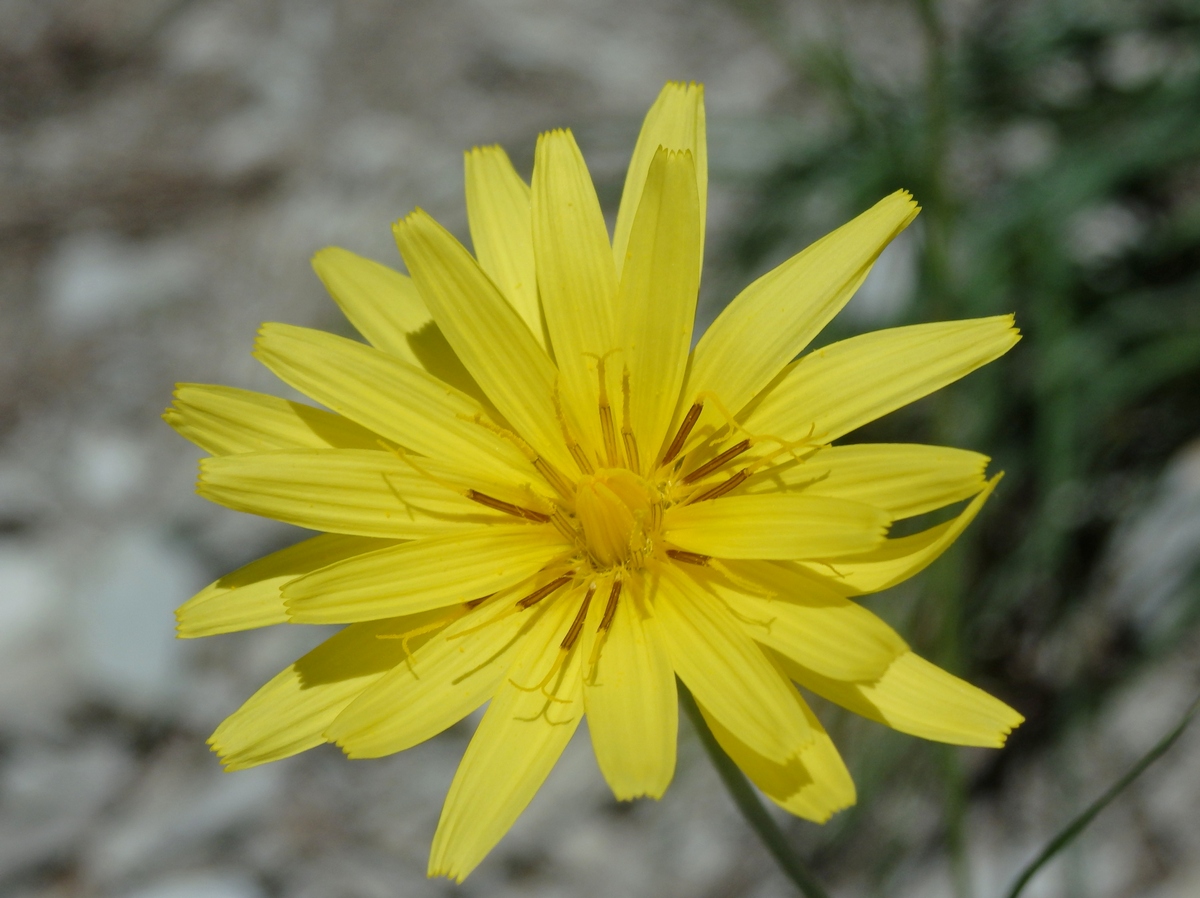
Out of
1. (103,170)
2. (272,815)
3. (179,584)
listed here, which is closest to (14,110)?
(103,170)

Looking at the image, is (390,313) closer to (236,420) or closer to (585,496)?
(236,420)

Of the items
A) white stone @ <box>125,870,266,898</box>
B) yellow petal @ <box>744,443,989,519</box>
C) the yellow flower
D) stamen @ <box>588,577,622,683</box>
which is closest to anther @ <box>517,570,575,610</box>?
the yellow flower

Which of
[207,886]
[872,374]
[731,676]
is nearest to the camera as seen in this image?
[731,676]

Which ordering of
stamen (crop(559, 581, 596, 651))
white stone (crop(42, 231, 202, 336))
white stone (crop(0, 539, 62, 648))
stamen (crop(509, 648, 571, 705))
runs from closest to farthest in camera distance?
stamen (crop(509, 648, 571, 705)), stamen (crop(559, 581, 596, 651)), white stone (crop(0, 539, 62, 648)), white stone (crop(42, 231, 202, 336))

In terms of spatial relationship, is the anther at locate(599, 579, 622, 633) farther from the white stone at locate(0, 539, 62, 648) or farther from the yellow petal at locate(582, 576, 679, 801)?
the white stone at locate(0, 539, 62, 648)

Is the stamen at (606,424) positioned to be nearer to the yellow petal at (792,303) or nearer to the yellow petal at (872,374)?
the yellow petal at (792,303)

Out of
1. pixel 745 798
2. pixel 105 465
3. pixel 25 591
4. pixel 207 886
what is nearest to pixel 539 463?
pixel 745 798

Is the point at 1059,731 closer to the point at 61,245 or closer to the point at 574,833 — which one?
the point at 574,833
